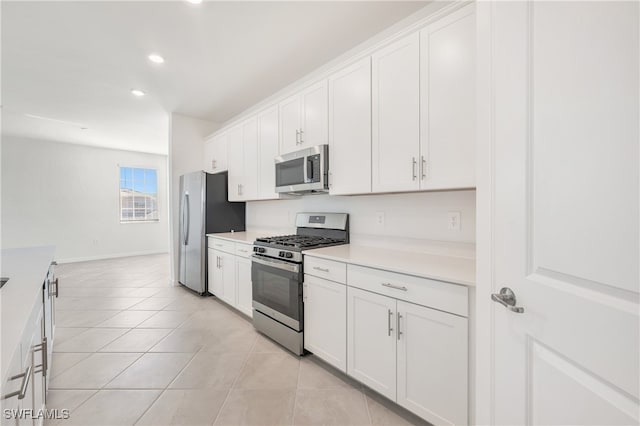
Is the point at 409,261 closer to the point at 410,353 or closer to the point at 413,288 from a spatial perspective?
the point at 413,288

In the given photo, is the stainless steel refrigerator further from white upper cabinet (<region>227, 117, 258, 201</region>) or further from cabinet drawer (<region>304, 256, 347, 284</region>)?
cabinet drawer (<region>304, 256, 347, 284</region>)

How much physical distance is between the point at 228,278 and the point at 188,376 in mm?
1345

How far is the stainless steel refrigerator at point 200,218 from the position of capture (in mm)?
3688

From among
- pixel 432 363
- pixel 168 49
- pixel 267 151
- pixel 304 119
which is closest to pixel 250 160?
pixel 267 151

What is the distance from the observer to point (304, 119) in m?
2.58

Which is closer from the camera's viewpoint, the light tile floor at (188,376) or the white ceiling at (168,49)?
the light tile floor at (188,376)

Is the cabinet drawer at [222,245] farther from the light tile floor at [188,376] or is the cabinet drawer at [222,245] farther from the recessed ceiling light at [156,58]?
the recessed ceiling light at [156,58]

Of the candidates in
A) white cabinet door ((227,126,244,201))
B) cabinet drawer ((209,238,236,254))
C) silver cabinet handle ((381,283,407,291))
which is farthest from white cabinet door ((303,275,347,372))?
white cabinet door ((227,126,244,201))

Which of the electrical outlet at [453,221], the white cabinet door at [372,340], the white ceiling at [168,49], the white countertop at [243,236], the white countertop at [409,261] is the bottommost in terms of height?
the white cabinet door at [372,340]

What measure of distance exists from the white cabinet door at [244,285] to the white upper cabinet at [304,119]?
1.31m

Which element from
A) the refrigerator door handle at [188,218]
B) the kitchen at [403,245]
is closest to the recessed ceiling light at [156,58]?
the kitchen at [403,245]

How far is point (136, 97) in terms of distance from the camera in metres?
3.68

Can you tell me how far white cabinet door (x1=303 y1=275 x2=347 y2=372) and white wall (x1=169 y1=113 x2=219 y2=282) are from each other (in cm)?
303

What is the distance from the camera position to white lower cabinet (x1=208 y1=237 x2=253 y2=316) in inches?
116
